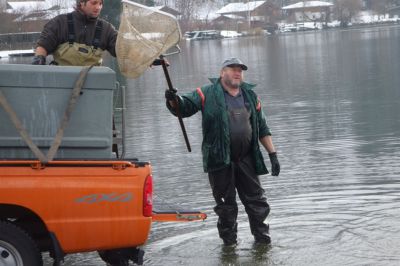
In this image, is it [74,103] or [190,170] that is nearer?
[74,103]

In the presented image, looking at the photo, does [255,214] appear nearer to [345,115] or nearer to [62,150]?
[62,150]

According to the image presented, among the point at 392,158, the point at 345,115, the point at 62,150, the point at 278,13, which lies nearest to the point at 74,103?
the point at 62,150

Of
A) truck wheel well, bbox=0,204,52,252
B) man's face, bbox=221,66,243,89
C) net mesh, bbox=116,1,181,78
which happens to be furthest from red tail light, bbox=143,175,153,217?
man's face, bbox=221,66,243,89

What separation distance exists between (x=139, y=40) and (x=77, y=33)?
0.77 m

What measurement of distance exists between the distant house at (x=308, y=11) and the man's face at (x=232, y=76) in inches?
5268

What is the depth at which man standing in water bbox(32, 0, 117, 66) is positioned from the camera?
7125 mm

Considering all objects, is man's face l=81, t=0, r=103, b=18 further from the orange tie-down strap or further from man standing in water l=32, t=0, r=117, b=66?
the orange tie-down strap

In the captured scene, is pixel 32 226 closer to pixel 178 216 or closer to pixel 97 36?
pixel 178 216

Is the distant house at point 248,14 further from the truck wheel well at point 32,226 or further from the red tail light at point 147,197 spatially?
the red tail light at point 147,197

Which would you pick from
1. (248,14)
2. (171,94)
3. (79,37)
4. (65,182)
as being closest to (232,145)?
(171,94)

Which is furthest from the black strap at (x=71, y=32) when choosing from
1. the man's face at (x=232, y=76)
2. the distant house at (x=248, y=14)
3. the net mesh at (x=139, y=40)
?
the distant house at (x=248, y=14)

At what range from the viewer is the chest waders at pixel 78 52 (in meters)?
7.14

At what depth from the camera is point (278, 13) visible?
490ft

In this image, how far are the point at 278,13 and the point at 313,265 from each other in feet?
473
